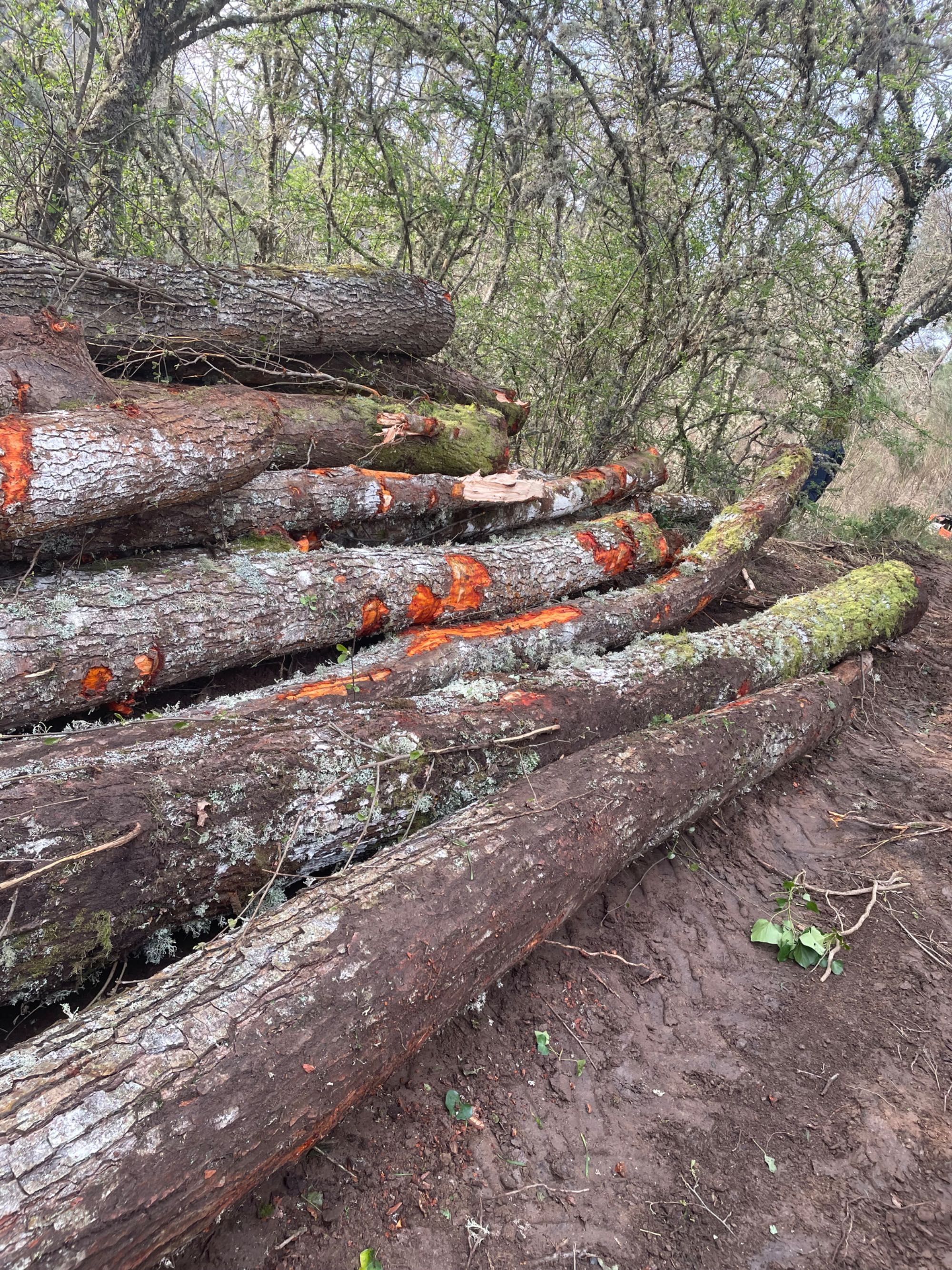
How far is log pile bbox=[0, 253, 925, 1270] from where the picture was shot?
1.63 metres

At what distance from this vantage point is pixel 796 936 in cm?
286

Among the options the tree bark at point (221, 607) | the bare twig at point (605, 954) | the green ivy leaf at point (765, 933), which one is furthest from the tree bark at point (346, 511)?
the green ivy leaf at point (765, 933)

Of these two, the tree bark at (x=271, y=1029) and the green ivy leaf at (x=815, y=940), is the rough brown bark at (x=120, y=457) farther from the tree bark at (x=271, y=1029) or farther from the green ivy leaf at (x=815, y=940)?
the green ivy leaf at (x=815, y=940)

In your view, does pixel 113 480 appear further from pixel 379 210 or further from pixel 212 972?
pixel 379 210

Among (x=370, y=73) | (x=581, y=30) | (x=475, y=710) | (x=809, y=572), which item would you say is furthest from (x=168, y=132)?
(x=809, y=572)

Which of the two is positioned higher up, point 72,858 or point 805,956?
point 72,858

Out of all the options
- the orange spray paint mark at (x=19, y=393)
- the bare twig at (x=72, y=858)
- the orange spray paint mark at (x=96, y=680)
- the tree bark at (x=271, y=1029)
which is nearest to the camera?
the tree bark at (x=271, y=1029)

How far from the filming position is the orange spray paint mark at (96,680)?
9.10 ft

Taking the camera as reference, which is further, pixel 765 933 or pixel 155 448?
pixel 155 448

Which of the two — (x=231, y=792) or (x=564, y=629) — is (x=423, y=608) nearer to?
(x=564, y=629)

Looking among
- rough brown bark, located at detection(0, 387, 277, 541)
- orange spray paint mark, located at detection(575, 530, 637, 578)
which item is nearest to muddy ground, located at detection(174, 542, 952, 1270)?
orange spray paint mark, located at detection(575, 530, 637, 578)

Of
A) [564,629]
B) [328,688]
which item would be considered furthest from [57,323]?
[564,629]

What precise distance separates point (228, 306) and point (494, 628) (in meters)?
2.76

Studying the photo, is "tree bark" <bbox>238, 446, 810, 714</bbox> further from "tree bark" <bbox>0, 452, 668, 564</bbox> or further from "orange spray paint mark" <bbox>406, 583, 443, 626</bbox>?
"tree bark" <bbox>0, 452, 668, 564</bbox>
